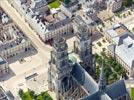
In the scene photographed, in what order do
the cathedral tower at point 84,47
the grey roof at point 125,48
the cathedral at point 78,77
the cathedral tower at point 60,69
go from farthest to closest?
1. the grey roof at point 125,48
2. the cathedral tower at point 84,47
3. the cathedral tower at point 60,69
4. the cathedral at point 78,77

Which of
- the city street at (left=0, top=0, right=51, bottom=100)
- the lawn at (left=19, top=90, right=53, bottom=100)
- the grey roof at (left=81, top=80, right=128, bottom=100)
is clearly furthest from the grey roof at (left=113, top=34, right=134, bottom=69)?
the lawn at (left=19, top=90, right=53, bottom=100)

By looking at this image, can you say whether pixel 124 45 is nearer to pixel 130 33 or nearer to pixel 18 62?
pixel 130 33

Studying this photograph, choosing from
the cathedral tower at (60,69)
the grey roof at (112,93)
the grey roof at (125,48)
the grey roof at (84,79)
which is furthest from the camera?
the grey roof at (125,48)

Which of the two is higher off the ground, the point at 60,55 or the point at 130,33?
the point at 60,55

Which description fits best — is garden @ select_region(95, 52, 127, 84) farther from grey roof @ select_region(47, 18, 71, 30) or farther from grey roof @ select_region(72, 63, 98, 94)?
grey roof @ select_region(47, 18, 71, 30)

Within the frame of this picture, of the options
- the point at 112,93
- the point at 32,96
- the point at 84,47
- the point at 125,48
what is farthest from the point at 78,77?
the point at 125,48

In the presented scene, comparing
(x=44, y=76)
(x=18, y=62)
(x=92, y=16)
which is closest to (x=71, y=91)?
(x=44, y=76)

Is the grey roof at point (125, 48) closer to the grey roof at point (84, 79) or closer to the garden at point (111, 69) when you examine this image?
the garden at point (111, 69)

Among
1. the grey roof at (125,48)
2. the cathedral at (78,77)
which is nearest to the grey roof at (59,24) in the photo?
the grey roof at (125,48)
